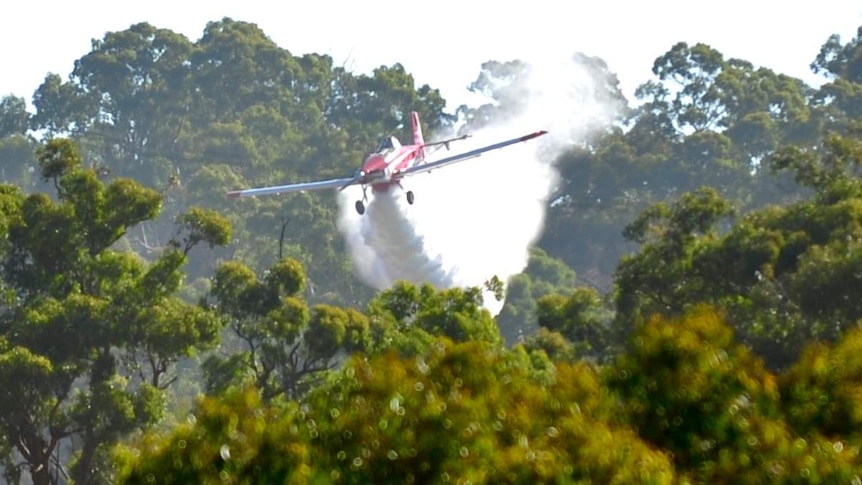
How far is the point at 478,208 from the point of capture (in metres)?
82.6

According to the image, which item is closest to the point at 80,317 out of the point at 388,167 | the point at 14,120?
the point at 388,167

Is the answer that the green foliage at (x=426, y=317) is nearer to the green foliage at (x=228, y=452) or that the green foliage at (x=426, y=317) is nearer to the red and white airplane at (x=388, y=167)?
the red and white airplane at (x=388, y=167)

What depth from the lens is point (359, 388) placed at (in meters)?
18.7

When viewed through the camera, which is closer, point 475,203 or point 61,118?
point 475,203

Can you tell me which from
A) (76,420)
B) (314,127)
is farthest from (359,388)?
(314,127)

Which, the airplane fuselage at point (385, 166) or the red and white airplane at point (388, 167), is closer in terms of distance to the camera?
the red and white airplane at point (388, 167)

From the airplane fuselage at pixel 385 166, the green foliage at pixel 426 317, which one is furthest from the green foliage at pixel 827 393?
the airplane fuselage at pixel 385 166

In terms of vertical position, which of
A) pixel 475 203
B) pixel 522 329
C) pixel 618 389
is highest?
pixel 618 389

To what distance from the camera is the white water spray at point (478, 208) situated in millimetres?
73125

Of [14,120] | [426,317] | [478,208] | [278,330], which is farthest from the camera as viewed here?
[14,120]

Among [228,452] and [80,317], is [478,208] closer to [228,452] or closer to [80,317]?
[80,317]

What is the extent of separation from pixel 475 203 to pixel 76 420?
4226cm

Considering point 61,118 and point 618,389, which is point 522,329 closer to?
point 61,118

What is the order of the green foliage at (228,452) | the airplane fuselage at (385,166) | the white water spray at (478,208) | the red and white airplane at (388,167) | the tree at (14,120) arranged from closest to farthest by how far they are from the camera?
1. the green foliage at (228,452)
2. the red and white airplane at (388,167)
3. the airplane fuselage at (385,166)
4. the white water spray at (478,208)
5. the tree at (14,120)
